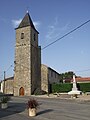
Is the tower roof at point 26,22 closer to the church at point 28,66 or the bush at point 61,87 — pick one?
the church at point 28,66

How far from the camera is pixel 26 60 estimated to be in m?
51.6

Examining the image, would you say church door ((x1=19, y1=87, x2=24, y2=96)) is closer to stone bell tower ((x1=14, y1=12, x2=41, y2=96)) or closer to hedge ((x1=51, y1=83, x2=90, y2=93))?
stone bell tower ((x1=14, y1=12, x2=41, y2=96))

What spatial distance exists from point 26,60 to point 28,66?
1.75 metres

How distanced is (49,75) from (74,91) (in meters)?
21.6

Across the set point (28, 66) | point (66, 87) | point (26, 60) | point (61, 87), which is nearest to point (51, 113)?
point (28, 66)

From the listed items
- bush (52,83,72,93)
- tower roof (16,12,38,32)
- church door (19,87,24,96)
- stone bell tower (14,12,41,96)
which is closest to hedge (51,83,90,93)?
bush (52,83,72,93)

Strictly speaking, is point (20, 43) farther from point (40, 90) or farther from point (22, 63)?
point (40, 90)

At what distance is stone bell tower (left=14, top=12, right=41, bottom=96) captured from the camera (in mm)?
50450

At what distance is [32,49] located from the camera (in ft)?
175

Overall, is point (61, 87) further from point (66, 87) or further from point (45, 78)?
point (45, 78)

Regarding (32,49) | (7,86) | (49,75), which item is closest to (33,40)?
(32,49)

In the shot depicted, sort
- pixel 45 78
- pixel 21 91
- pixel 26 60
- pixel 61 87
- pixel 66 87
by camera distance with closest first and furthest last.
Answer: pixel 21 91, pixel 26 60, pixel 66 87, pixel 61 87, pixel 45 78

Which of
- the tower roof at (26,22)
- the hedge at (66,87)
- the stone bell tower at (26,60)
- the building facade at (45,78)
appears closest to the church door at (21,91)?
the stone bell tower at (26,60)

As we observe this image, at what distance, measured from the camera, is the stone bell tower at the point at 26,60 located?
166ft
